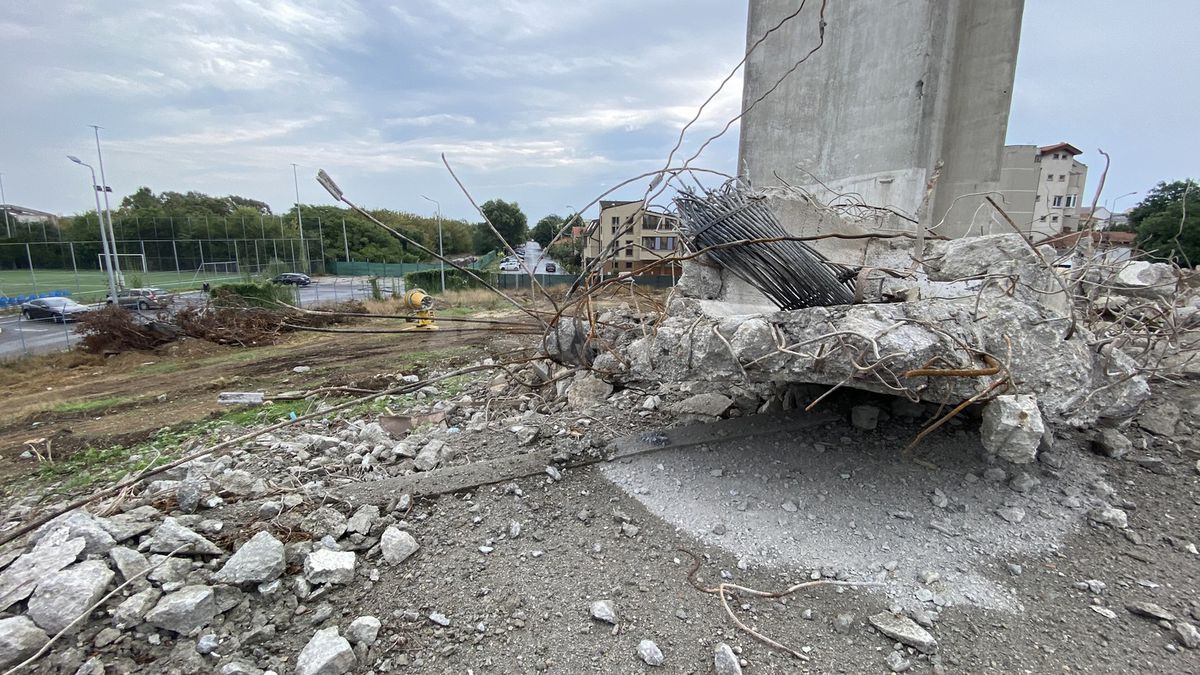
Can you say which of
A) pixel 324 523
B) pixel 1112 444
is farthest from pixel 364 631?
pixel 1112 444

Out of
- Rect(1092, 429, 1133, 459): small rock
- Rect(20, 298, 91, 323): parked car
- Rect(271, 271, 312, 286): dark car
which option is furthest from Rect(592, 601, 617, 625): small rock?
Rect(271, 271, 312, 286): dark car

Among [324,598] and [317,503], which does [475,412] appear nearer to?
[317,503]

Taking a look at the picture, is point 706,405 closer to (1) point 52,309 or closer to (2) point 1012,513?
(2) point 1012,513

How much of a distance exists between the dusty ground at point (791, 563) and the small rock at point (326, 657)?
0.27ft

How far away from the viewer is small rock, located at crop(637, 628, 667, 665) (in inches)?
65.4

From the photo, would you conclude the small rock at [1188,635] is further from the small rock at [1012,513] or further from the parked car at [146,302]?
the parked car at [146,302]

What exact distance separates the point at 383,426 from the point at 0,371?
1184 centimetres

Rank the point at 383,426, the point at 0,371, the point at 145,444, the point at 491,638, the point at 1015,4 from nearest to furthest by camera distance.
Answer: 1. the point at 491,638
2. the point at 383,426
3. the point at 145,444
4. the point at 1015,4
5. the point at 0,371

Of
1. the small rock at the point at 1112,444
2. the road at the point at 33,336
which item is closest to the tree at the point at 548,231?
the small rock at the point at 1112,444

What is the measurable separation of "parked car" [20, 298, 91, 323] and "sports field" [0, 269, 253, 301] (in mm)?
1636

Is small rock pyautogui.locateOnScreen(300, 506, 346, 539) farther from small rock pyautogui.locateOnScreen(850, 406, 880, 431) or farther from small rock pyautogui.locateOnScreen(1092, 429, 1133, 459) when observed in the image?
small rock pyautogui.locateOnScreen(1092, 429, 1133, 459)

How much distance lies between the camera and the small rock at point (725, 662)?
1.60 m

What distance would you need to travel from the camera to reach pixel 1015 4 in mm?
6160

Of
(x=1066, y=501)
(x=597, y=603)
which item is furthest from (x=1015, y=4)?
(x=597, y=603)
